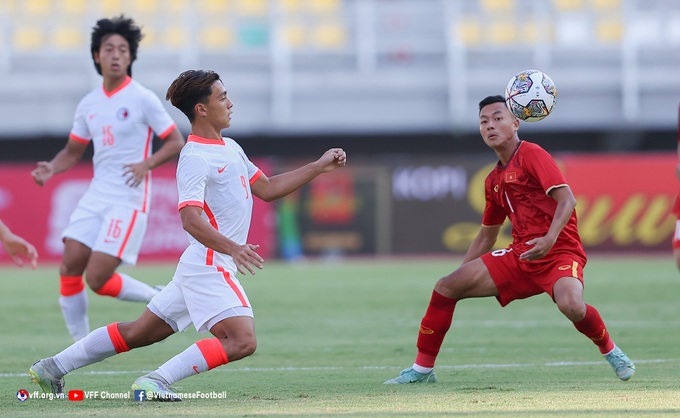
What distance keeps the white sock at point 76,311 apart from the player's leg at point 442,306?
9.95ft

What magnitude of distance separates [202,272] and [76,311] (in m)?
3.16

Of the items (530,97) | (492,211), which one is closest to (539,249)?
(492,211)

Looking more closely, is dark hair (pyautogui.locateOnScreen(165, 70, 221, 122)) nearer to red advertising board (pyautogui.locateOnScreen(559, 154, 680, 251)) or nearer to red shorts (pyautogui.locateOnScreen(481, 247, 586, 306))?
red shorts (pyautogui.locateOnScreen(481, 247, 586, 306))

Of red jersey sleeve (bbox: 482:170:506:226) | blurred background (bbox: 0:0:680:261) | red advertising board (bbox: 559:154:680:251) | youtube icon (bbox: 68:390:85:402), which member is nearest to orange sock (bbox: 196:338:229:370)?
youtube icon (bbox: 68:390:85:402)

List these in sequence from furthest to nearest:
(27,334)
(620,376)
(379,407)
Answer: (27,334) < (620,376) < (379,407)

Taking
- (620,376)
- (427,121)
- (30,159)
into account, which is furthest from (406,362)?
(30,159)

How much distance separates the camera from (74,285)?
29.0ft

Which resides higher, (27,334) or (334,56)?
(334,56)

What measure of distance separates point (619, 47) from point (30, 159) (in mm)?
14240

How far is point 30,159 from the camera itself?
26578 millimetres

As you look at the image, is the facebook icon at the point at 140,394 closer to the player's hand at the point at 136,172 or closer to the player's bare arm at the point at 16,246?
the player's bare arm at the point at 16,246

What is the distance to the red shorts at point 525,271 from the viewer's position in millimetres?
6883

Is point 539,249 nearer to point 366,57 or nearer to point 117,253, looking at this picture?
point 117,253

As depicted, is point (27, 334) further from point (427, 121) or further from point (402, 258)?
point (427, 121)
